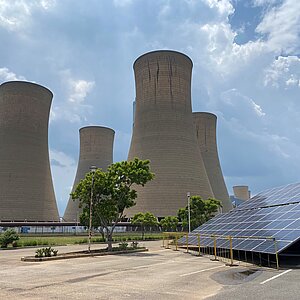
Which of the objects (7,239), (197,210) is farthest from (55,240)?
(197,210)

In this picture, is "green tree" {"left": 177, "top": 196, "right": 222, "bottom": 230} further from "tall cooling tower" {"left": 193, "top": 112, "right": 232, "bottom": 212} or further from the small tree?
"tall cooling tower" {"left": 193, "top": 112, "right": 232, "bottom": 212}

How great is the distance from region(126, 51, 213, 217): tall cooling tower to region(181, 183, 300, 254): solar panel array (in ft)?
61.3

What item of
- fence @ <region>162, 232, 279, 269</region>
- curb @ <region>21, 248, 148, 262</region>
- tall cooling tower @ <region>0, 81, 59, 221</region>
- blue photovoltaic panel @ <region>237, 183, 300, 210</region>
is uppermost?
tall cooling tower @ <region>0, 81, 59, 221</region>

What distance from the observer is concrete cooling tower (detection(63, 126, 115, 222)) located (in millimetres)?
52312

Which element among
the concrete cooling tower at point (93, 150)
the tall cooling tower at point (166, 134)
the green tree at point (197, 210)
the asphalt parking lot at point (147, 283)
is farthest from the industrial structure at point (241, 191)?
the asphalt parking lot at point (147, 283)

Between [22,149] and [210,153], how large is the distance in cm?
2751

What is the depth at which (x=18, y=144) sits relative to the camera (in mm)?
38281

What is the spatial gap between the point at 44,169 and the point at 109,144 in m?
15.8

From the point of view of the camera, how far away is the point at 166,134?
125ft

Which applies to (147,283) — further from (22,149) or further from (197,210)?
(22,149)

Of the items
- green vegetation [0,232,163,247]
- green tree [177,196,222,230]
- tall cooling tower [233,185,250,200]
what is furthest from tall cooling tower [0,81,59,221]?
tall cooling tower [233,185,250,200]

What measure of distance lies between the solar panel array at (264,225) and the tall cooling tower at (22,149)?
2517cm

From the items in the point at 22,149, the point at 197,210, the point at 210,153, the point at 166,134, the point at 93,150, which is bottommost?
the point at 197,210

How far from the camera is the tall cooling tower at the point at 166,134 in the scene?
3853 cm
